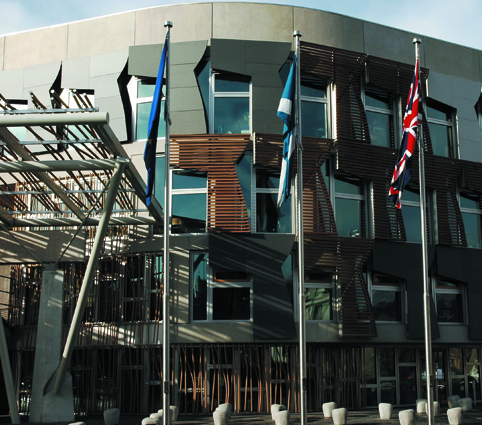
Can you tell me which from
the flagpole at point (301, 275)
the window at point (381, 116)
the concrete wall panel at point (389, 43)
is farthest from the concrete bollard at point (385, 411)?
the concrete wall panel at point (389, 43)

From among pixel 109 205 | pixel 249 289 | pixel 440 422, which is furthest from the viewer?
pixel 249 289

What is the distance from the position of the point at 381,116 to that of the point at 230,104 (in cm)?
626

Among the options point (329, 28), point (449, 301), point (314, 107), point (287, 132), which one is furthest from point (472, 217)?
point (287, 132)

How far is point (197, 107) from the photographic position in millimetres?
21484

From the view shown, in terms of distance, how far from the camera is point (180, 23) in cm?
2248

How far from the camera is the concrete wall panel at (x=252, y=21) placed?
22.4 metres

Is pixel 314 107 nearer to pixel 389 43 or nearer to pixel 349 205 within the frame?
pixel 349 205

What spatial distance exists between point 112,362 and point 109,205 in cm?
687

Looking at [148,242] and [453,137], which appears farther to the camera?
[453,137]

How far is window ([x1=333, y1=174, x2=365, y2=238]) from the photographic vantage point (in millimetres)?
22594

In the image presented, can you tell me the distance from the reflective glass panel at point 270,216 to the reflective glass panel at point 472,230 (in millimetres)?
8123

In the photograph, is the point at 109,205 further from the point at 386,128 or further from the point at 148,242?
the point at 386,128

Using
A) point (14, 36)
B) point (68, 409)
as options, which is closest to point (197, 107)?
point (14, 36)

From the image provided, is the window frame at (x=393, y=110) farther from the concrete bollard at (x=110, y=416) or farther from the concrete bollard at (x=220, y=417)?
the concrete bollard at (x=110, y=416)
